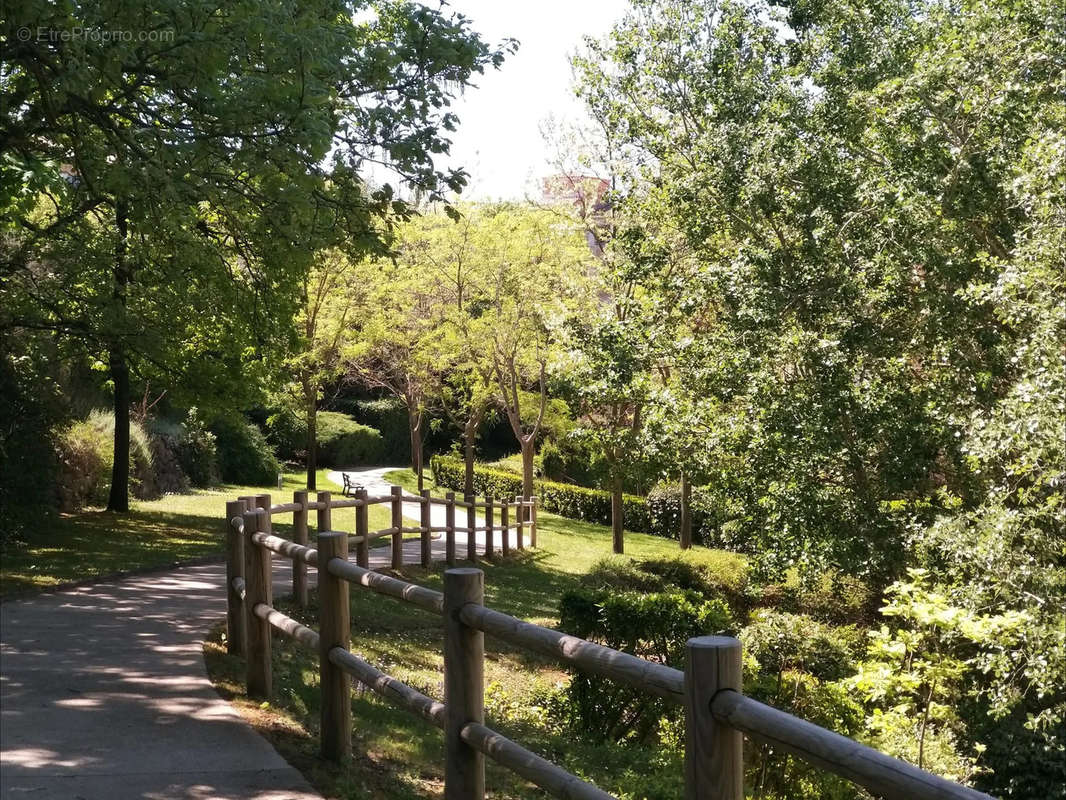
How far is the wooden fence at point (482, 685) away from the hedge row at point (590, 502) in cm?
2432

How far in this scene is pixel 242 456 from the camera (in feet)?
115

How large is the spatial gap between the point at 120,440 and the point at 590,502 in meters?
18.0

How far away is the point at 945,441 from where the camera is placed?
1205 cm

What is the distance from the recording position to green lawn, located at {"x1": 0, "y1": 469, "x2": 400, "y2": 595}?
1288 cm

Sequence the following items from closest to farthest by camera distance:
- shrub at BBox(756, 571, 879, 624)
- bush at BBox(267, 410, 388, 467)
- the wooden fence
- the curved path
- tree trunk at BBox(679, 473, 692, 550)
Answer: the wooden fence, the curved path, shrub at BBox(756, 571, 879, 624), tree trunk at BBox(679, 473, 692, 550), bush at BBox(267, 410, 388, 467)

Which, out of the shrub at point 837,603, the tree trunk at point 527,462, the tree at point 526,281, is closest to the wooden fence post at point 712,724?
the shrub at point 837,603

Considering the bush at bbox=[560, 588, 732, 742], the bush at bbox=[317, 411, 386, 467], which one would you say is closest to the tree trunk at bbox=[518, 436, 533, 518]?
the bush at bbox=[317, 411, 386, 467]

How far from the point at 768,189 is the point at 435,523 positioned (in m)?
15.2

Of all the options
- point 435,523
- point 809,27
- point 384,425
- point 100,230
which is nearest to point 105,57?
point 100,230

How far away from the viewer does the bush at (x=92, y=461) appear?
68.1ft

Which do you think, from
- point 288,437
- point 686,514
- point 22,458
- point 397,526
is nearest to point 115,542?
point 22,458

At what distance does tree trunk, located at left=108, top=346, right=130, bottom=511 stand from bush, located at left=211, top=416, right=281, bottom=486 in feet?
41.3

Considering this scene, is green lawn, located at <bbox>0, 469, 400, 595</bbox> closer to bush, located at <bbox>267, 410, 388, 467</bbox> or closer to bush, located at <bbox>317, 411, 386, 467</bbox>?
bush, located at <bbox>267, 410, 388, 467</bbox>

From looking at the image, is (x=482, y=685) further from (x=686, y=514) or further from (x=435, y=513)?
(x=435, y=513)
